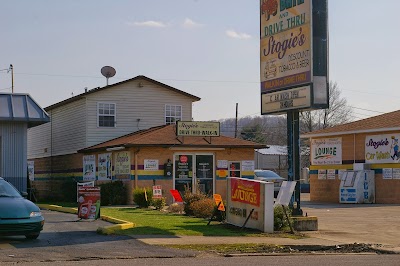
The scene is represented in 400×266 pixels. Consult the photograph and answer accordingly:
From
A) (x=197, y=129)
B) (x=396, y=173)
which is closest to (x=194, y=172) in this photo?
(x=197, y=129)

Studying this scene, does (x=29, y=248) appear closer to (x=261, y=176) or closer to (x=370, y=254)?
(x=370, y=254)

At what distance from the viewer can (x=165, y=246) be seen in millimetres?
15094

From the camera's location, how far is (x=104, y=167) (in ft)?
112

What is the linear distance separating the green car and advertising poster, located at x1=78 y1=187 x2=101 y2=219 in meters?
4.97

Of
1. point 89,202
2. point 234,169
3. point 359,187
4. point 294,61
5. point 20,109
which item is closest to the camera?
point 294,61

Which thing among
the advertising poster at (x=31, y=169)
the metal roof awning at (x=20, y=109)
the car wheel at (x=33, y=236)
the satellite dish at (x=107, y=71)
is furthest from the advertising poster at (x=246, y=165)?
the car wheel at (x=33, y=236)

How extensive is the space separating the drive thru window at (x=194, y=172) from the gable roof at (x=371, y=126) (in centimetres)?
838

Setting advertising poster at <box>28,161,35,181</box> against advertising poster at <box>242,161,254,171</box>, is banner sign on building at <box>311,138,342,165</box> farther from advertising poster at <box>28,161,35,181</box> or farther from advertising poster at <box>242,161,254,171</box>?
advertising poster at <box>28,161,35,181</box>

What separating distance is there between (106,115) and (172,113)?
150 inches

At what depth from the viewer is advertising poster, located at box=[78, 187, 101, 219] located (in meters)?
21.1

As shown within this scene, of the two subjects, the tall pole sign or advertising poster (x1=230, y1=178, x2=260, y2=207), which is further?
the tall pole sign

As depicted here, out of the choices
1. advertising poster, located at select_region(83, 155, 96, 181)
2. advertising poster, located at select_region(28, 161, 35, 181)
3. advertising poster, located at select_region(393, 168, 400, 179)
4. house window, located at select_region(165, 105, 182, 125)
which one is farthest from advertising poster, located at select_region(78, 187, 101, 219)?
advertising poster, located at select_region(28, 161, 35, 181)

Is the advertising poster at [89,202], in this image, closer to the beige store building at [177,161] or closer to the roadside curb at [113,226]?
the roadside curb at [113,226]

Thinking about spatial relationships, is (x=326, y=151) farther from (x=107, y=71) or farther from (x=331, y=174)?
(x=107, y=71)
